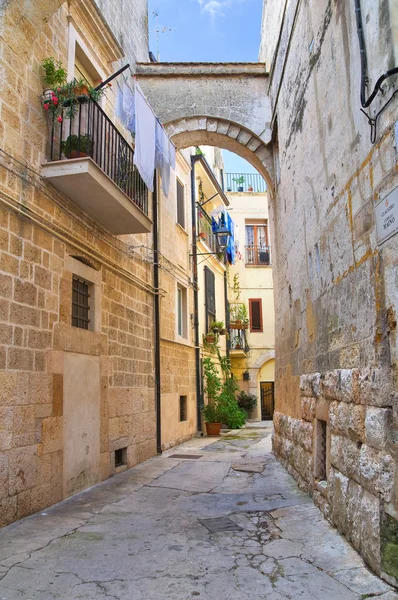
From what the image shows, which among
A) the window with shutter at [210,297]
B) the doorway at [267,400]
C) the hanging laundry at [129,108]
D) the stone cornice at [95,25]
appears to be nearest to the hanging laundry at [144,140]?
the hanging laundry at [129,108]

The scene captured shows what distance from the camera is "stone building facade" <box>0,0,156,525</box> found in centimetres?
487

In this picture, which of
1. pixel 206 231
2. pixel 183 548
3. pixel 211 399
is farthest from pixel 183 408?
pixel 183 548

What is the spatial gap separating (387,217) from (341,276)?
48.7 inches

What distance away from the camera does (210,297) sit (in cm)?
1582

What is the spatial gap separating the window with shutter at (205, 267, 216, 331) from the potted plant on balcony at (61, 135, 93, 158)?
31.4 ft

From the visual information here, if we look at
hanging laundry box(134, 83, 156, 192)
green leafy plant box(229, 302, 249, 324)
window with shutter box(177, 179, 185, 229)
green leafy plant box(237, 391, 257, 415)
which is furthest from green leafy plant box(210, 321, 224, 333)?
hanging laundry box(134, 83, 156, 192)

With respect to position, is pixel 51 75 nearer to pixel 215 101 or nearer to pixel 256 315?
pixel 215 101

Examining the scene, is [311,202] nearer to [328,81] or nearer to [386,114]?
[328,81]

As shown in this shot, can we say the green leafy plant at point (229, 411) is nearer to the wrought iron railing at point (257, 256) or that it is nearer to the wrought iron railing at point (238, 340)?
the wrought iron railing at point (238, 340)

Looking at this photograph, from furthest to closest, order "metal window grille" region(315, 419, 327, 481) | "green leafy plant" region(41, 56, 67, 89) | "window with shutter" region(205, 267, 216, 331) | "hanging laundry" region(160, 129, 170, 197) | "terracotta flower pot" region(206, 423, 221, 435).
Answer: "window with shutter" region(205, 267, 216, 331)
"terracotta flower pot" region(206, 423, 221, 435)
"hanging laundry" region(160, 129, 170, 197)
"green leafy plant" region(41, 56, 67, 89)
"metal window grille" region(315, 419, 327, 481)

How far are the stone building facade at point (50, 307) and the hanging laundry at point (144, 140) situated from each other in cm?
70

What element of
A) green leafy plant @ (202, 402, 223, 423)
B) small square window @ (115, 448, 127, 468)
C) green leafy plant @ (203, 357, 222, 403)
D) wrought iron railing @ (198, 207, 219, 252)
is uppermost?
wrought iron railing @ (198, 207, 219, 252)

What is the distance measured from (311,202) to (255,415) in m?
14.6

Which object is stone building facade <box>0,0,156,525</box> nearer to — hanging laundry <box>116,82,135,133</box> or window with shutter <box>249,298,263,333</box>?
hanging laundry <box>116,82,135,133</box>
